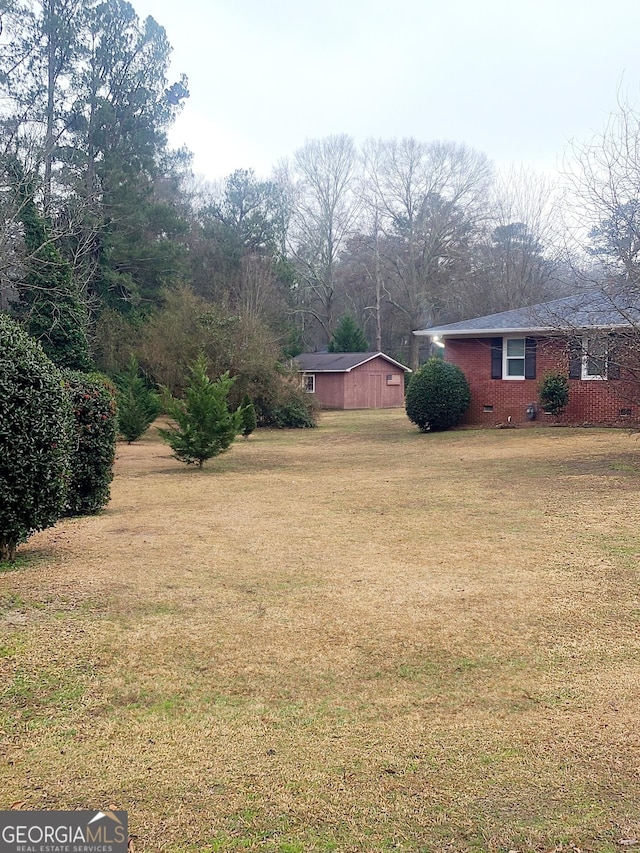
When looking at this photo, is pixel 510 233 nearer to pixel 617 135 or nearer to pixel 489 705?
pixel 617 135

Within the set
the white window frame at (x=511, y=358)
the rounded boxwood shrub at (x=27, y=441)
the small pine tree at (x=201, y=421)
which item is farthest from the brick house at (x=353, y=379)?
the rounded boxwood shrub at (x=27, y=441)

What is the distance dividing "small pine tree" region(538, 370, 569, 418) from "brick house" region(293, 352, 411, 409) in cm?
1900

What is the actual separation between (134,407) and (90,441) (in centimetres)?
1279

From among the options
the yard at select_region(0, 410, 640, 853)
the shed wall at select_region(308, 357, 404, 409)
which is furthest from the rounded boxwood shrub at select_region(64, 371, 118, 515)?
the shed wall at select_region(308, 357, 404, 409)

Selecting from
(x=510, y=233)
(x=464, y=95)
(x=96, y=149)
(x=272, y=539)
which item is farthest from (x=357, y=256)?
(x=272, y=539)

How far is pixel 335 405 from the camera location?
39312 millimetres

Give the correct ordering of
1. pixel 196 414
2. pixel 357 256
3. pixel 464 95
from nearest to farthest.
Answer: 1. pixel 196 414
2. pixel 464 95
3. pixel 357 256

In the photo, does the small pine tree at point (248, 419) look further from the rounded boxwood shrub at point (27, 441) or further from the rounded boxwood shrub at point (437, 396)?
the rounded boxwood shrub at point (27, 441)

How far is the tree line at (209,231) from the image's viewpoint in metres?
21.3

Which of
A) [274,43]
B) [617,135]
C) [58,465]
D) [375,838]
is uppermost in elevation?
[274,43]

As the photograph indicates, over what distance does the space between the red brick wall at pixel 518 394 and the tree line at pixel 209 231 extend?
277 cm

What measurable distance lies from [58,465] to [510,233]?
38670 mm

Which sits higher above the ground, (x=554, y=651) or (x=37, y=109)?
(x=37, y=109)

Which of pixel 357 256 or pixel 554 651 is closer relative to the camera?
pixel 554 651
